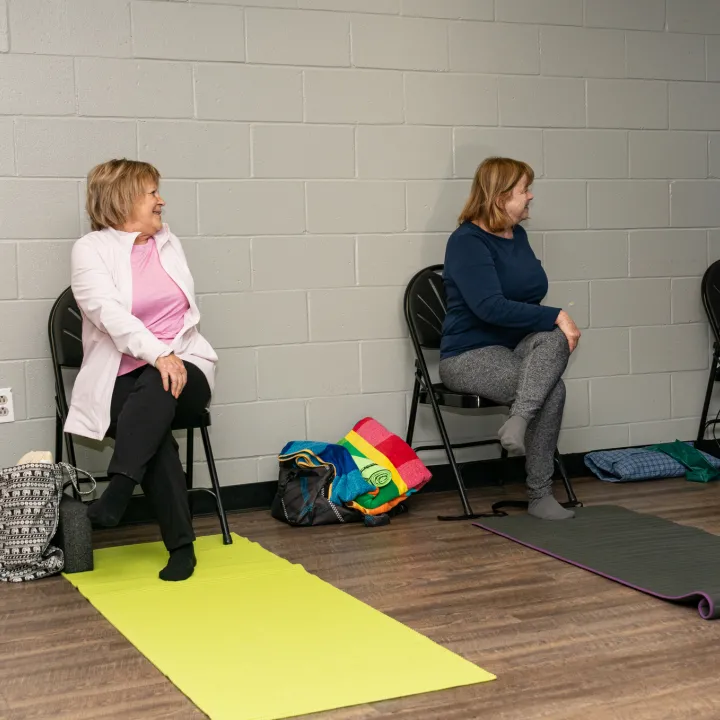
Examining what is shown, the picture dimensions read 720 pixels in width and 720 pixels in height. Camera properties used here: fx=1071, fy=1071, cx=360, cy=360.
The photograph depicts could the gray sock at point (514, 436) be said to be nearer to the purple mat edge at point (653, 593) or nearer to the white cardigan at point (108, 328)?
the purple mat edge at point (653, 593)

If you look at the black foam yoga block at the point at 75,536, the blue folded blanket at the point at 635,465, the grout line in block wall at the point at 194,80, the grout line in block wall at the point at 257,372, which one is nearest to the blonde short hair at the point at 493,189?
the grout line in block wall at the point at 257,372

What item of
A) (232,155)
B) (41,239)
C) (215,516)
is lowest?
(215,516)

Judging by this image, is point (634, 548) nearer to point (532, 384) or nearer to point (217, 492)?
point (532, 384)

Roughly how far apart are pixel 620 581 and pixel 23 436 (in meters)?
2.02

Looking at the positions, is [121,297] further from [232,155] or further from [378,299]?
[378,299]

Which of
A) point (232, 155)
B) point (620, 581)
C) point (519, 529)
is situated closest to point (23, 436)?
point (232, 155)

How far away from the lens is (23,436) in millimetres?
3623

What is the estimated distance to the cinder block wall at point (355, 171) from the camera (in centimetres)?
362

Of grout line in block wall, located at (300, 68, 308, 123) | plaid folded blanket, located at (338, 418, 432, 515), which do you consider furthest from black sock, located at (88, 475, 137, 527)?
grout line in block wall, located at (300, 68, 308, 123)

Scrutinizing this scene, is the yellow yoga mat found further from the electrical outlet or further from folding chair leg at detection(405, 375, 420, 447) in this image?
folding chair leg at detection(405, 375, 420, 447)

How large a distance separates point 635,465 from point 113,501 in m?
2.23

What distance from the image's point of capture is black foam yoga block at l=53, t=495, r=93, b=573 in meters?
3.09

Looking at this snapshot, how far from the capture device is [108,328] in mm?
3186

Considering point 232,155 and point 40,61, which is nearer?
point 40,61
